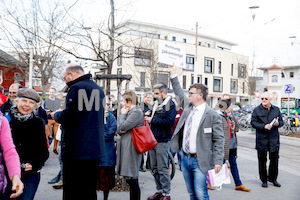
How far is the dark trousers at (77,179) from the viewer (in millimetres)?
3484

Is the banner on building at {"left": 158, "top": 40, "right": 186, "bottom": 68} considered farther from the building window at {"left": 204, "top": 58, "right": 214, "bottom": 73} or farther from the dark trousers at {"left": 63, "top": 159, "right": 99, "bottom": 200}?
the building window at {"left": 204, "top": 58, "right": 214, "bottom": 73}

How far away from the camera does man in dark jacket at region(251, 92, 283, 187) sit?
654cm

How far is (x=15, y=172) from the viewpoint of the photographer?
258 centimetres

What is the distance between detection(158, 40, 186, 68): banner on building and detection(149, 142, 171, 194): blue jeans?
157 centimetres

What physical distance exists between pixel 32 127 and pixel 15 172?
2.86 feet

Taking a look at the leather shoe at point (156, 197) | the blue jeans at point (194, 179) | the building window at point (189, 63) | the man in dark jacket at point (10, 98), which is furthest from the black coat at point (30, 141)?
the building window at point (189, 63)

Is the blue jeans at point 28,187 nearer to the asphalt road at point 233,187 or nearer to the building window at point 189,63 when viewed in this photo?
the asphalt road at point 233,187

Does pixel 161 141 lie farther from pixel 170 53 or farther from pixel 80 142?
pixel 80 142

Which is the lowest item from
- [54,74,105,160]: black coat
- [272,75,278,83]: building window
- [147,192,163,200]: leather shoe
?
[147,192,163,200]: leather shoe

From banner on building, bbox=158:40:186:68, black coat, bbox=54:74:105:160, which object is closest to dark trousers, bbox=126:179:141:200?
black coat, bbox=54:74:105:160

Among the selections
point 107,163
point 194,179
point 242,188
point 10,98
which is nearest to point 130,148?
point 107,163

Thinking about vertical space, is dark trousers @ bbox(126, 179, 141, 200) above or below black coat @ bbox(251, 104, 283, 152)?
below

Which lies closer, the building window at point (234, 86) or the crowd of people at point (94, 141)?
the crowd of people at point (94, 141)

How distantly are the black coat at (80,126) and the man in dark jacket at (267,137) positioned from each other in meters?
4.28
